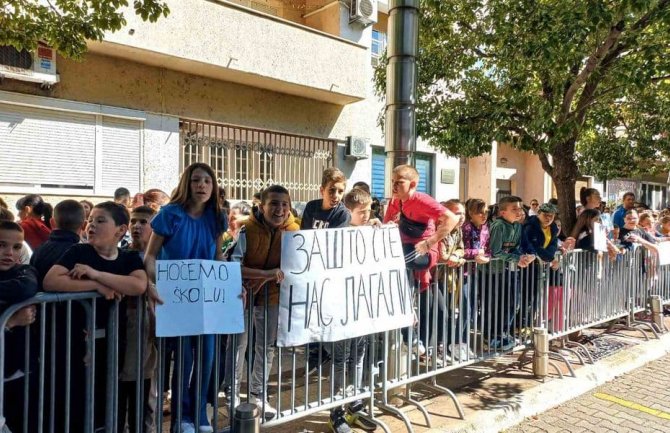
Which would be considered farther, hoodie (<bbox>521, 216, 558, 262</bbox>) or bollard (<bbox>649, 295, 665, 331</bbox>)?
bollard (<bbox>649, 295, 665, 331</bbox>)

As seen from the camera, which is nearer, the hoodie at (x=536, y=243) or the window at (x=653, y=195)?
the hoodie at (x=536, y=243)

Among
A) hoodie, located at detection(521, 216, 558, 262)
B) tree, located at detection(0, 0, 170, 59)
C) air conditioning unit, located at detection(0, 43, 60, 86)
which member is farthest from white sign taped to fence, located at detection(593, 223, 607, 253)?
air conditioning unit, located at detection(0, 43, 60, 86)

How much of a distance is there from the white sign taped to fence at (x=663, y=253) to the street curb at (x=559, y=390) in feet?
3.89

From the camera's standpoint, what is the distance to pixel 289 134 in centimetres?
1128

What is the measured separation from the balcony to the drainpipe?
17.1 feet

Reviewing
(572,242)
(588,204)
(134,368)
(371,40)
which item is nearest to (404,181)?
(134,368)

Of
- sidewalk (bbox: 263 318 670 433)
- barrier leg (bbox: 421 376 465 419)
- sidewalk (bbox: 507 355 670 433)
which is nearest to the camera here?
sidewalk (bbox: 263 318 670 433)

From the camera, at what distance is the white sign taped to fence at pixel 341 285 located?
137 inches

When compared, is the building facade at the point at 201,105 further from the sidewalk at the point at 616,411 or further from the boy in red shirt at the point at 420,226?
the sidewalk at the point at 616,411

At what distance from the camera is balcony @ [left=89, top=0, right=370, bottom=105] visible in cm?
845

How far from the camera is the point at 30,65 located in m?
7.79

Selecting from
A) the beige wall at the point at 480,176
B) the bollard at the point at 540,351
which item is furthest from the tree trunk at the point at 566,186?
the beige wall at the point at 480,176

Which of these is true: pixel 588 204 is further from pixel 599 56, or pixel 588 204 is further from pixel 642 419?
pixel 642 419

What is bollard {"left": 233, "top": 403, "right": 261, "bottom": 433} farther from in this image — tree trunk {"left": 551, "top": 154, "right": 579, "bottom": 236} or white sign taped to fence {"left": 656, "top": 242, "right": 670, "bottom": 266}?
white sign taped to fence {"left": 656, "top": 242, "right": 670, "bottom": 266}
